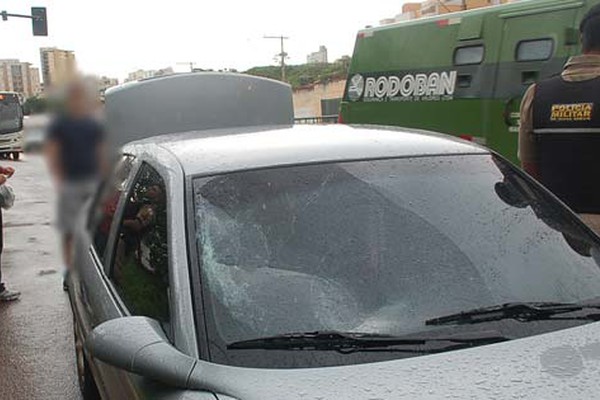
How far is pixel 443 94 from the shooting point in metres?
6.89

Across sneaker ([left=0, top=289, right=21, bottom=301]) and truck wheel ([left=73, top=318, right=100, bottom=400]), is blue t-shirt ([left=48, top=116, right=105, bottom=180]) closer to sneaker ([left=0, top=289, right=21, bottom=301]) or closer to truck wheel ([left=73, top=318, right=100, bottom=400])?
truck wheel ([left=73, top=318, right=100, bottom=400])

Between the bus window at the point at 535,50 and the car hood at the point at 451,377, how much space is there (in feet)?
14.5

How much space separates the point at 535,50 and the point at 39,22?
5.71 metres

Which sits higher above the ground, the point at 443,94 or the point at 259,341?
the point at 443,94

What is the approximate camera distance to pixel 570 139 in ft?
10.9

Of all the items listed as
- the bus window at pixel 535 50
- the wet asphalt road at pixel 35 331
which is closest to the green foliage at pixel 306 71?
the wet asphalt road at pixel 35 331

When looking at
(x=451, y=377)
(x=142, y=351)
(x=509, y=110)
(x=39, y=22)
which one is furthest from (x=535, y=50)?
(x=39, y=22)

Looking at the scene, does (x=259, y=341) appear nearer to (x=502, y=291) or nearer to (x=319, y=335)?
(x=319, y=335)

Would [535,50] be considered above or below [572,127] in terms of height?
above

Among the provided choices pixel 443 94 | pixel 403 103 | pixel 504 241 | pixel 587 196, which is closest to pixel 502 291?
pixel 504 241

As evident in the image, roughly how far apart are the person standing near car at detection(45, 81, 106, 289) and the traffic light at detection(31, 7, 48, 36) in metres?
0.34

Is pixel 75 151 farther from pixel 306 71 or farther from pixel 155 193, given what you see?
pixel 155 193

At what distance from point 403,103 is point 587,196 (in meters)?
4.20

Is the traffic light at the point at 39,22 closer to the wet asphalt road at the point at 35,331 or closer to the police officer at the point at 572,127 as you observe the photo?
the wet asphalt road at the point at 35,331
